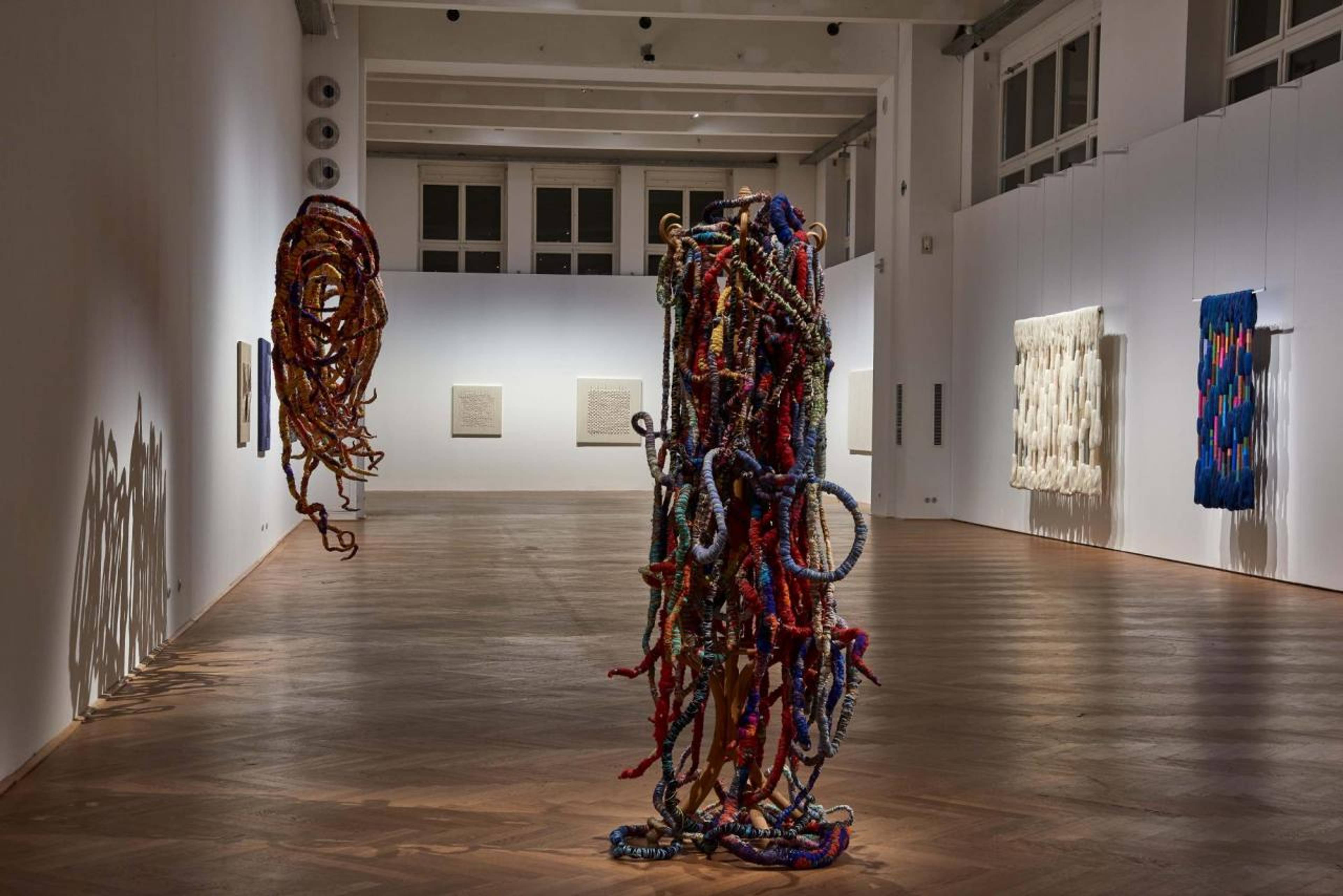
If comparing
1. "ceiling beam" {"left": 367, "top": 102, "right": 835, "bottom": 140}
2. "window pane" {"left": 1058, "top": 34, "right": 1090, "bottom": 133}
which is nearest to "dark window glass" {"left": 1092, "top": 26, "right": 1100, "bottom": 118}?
"window pane" {"left": 1058, "top": 34, "right": 1090, "bottom": 133}

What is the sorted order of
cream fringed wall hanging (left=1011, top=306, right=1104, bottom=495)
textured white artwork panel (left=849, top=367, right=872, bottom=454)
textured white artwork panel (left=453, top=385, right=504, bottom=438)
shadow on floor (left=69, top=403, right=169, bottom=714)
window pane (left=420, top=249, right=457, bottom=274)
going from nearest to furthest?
shadow on floor (left=69, top=403, right=169, bottom=714) → cream fringed wall hanging (left=1011, top=306, right=1104, bottom=495) → textured white artwork panel (left=849, top=367, right=872, bottom=454) → textured white artwork panel (left=453, top=385, right=504, bottom=438) → window pane (left=420, top=249, right=457, bottom=274)

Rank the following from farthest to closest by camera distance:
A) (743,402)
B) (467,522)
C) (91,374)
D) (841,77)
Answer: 1. (841,77)
2. (467,522)
3. (91,374)
4. (743,402)

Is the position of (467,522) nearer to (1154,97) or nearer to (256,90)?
(256,90)

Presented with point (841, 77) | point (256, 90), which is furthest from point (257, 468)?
point (841, 77)

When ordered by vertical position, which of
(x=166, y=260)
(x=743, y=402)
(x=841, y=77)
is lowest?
(x=743, y=402)

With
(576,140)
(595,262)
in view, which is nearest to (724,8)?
(576,140)

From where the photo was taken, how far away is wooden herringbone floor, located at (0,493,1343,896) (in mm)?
3781

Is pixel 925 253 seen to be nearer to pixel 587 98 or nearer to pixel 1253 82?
pixel 587 98

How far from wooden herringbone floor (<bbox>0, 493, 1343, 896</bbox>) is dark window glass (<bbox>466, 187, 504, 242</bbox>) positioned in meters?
16.7

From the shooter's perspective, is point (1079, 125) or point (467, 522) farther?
point (467, 522)

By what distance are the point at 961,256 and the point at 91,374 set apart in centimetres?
1352

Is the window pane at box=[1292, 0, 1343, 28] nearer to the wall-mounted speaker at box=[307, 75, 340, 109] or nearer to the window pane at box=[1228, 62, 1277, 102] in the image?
the window pane at box=[1228, 62, 1277, 102]

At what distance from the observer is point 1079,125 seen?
15664 millimetres

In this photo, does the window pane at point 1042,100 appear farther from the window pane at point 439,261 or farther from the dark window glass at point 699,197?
the window pane at point 439,261
